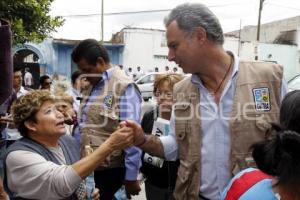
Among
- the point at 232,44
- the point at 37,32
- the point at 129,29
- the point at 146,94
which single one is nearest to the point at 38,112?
the point at 37,32

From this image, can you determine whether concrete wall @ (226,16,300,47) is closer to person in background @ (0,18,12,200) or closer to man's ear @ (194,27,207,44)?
man's ear @ (194,27,207,44)

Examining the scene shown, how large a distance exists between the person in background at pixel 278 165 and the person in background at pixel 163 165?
1.52 meters

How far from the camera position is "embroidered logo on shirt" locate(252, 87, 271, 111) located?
2.16 meters

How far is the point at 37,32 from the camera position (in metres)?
6.49

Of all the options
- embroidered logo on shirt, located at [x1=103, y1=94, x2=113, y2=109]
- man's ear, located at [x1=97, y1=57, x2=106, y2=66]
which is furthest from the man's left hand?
man's ear, located at [x1=97, y1=57, x2=106, y2=66]

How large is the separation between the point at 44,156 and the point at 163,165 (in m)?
1.07

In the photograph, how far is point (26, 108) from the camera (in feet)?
7.91

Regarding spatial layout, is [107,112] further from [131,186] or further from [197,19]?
[197,19]

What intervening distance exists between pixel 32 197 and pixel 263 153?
1508 mm

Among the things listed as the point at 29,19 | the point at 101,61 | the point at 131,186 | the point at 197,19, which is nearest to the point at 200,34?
the point at 197,19

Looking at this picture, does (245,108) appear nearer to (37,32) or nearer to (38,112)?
(38,112)

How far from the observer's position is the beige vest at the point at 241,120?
214 cm

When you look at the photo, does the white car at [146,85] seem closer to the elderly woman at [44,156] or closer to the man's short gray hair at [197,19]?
the elderly woman at [44,156]

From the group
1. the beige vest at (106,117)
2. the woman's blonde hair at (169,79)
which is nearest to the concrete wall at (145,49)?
the woman's blonde hair at (169,79)
